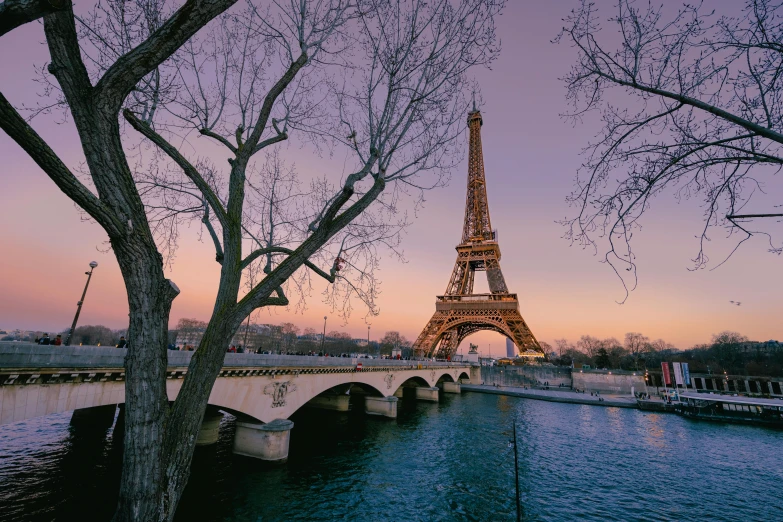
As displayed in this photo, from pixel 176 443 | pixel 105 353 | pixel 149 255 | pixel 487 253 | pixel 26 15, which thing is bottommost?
pixel 176 443

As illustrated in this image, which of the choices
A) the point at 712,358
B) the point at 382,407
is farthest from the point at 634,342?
the point at 382,407

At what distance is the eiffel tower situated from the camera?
56.0 metres

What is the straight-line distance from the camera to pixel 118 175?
352 centimetres

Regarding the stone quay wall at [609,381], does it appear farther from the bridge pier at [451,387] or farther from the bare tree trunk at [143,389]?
Answer: the bare tree trunk at [143,389]

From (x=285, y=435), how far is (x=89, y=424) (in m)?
16.9

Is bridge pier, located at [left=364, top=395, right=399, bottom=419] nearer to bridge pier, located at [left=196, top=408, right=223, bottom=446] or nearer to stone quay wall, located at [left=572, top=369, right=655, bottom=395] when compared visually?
bridge pier, located at [left=196, top=408, right=223, bottom=446]

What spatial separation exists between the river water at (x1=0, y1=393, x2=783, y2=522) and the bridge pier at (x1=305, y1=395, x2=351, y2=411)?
4026 millimetres

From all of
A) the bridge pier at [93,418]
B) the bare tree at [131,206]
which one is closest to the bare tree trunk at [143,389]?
the bare tree at [131,206]

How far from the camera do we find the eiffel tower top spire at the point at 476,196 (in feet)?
214

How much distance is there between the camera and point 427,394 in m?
45.5

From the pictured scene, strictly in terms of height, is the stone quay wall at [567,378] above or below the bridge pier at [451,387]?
above

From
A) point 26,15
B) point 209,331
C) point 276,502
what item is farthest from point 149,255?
point 276,502

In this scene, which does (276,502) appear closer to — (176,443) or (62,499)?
(62,499)

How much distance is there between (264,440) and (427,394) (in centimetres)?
3169
